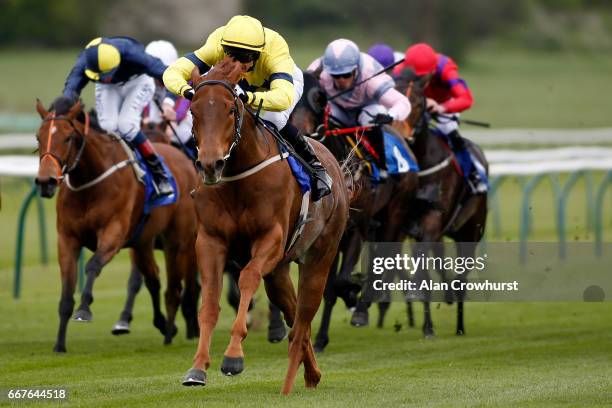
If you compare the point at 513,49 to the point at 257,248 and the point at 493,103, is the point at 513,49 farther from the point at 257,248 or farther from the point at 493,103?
the point at 257,248

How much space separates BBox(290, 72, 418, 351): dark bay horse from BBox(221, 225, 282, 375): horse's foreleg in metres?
2.38

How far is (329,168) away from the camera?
8.43 m

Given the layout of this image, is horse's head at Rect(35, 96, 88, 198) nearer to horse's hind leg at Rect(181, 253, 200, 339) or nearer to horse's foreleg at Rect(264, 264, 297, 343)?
horse's hind leg at Rect(181, 253, 200, 339)

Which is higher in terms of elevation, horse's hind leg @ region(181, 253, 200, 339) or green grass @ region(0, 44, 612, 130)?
green grass @ region(0, 44, 612, 130)

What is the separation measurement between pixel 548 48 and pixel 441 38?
20.5 feet

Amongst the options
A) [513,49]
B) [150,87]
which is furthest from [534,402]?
[513,49]

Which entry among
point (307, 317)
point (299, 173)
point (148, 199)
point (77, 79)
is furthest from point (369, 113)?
point (307, 317)

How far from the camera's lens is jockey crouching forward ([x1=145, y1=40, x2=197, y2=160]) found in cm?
1228

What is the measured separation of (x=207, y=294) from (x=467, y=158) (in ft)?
18.5

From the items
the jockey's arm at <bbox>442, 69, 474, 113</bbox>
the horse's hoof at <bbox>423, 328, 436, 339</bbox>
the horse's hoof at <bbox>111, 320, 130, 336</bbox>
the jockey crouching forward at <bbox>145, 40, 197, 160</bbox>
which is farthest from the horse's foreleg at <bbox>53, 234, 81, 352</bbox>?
the jockey's arm at <bbox>442, 69, 474, 113</bbox>

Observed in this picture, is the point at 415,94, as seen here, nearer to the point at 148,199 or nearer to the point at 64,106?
the point at 148,199

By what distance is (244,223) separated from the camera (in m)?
7.36

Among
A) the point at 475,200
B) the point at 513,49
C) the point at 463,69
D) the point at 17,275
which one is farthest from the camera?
the point at 513,49

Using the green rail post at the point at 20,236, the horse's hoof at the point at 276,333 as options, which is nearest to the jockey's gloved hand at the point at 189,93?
the horse's hoof at the point at 276,333
